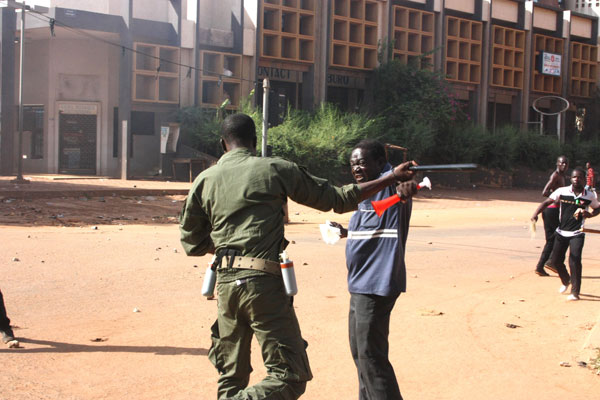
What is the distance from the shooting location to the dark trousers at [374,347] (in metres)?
4.32

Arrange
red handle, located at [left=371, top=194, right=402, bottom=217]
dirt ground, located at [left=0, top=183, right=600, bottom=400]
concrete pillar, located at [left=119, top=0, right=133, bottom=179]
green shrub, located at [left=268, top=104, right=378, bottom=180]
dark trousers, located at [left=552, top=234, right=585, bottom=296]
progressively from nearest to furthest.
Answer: red handle, located at [left=371, top=194, right=402, bottom=217], dirt ground, located at [left=0, top=183, right=600, bottom=400], dark trousers, located at [left=552, top=234, right=585, bottom=296], green shrub, located at [left=268, top=104, right=378, bottom=180], concrete pillar, located at [left=119, top=0, right=133, bottom=179]

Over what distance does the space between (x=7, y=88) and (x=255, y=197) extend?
995 inches

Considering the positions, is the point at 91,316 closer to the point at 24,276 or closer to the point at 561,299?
the point at 24,276

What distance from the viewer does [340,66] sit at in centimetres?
3209

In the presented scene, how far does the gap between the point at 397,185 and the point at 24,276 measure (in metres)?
6.78

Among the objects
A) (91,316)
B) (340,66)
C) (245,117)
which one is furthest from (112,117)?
(245,117)

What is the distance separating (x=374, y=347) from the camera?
4.32 m

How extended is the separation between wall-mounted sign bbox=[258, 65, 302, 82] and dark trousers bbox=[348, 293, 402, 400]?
26996 mm

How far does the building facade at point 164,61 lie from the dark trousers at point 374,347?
21.8 meters

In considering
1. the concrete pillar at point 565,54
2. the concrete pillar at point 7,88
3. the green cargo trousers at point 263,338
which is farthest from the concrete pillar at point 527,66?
the green cargo trousers at point 263,338

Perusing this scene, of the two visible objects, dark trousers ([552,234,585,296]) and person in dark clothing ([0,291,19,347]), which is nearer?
person in dark clothing ([0,291,19,347])

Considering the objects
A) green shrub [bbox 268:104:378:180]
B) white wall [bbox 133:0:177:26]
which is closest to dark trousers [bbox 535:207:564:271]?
green shrub [bbox 268:104:378:180]

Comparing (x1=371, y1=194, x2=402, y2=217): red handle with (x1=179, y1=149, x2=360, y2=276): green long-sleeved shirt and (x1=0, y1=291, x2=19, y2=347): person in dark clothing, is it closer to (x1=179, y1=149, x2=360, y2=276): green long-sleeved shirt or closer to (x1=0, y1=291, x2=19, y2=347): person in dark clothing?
(x1=179, y1=149, x2=360, y2=276): green long-sleeved shirt

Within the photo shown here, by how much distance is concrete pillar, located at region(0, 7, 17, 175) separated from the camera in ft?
87.1
